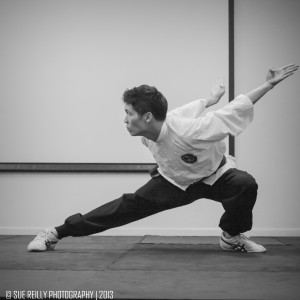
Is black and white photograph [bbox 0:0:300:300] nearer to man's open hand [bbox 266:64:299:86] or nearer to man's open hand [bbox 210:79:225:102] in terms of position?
man's open hand [bbox 210:79:225:102]

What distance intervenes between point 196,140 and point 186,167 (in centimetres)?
22

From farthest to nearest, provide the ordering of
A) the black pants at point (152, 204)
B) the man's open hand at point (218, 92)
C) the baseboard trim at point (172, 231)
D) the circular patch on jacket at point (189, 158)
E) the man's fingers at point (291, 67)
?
the baseboard trim at point (172, 231)
the man's open hand at point (218, 92)
the black pants at point (152, 204)
the circular patch on jacket at point (189, 158)
the man's fingers at point (291, 67)

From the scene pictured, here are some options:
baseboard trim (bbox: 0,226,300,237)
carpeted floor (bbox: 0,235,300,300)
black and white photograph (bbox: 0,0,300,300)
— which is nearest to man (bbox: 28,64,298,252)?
carpeted floor (bbox: 0,235,300,300)

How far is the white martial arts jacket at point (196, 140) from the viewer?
2355 millimetres

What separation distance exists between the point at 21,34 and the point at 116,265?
2495 millimetres

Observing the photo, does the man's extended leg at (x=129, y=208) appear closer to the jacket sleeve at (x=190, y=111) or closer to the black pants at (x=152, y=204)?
the black pants at (x=152, y=204)

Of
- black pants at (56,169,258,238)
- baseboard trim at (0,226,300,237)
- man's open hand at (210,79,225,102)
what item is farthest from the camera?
→ baseboard trim at (0,226,300,237)

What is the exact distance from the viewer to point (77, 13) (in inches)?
150

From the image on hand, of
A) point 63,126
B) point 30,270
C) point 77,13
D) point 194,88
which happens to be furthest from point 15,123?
point 30,270

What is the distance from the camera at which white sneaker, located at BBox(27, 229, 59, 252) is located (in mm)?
2688

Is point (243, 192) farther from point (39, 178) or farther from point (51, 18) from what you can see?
point (51, 18)

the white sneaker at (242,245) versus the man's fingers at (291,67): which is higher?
the man's fingers at (291,67)

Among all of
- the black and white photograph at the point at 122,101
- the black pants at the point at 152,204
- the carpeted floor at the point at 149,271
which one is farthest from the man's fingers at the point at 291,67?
the black and white photograph at the point at 122,101

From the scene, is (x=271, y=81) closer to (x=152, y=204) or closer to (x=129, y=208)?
(x=152, y=204)
